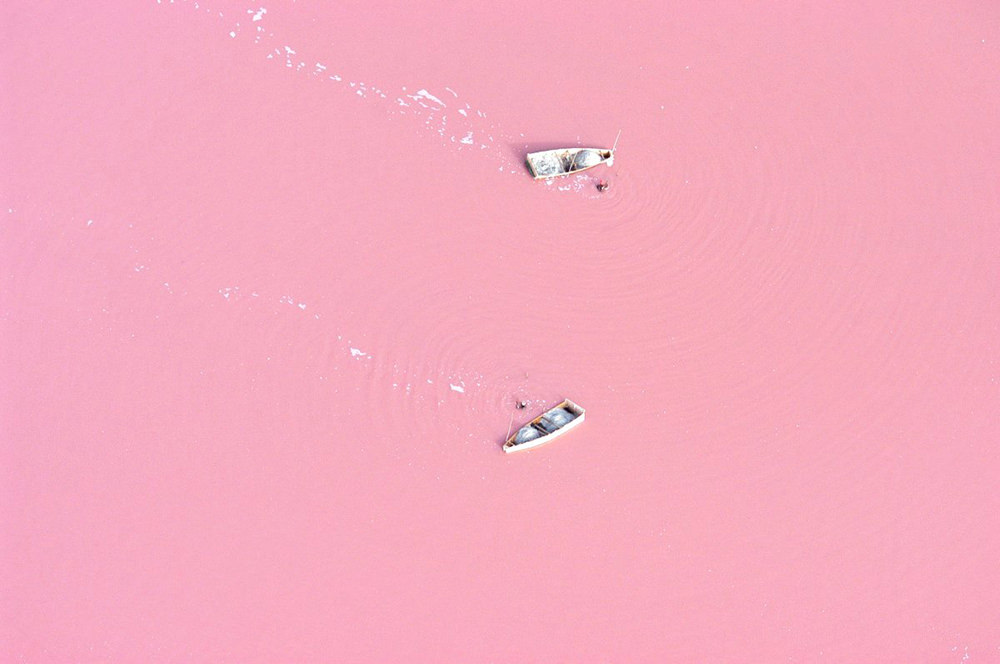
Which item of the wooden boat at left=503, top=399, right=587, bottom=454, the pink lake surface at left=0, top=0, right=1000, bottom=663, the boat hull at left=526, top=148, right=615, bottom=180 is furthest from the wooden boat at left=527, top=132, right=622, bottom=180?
the wooden boat at left=503, top=399, right=587, bottom=454

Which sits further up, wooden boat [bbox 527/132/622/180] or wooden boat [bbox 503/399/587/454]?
wooden boat [bbox 527/132/622/180]

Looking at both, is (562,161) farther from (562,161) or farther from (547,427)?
(547,427)

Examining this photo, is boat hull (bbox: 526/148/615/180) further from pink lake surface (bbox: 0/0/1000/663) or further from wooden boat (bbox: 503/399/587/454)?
wooden boat (bbox: 503/399/587/454)

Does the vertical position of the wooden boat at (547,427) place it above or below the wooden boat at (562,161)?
below

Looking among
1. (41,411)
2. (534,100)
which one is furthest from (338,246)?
(41,411)

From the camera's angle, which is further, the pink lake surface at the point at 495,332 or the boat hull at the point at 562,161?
the boat hull at the point at 562,161

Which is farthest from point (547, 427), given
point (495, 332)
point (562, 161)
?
point (562, 161)

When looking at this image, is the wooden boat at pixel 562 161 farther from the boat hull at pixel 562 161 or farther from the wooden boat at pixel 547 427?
the wooden boat at pixel 547 427

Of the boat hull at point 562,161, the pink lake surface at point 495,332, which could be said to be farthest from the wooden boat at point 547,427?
the boat hull at point 562,161
